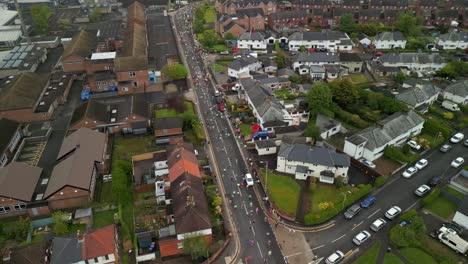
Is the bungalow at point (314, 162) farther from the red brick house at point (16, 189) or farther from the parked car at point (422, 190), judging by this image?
the red brick house at point (16, 189)

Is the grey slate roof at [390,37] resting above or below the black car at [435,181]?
above

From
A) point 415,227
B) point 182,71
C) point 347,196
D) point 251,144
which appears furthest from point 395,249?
point 182,71

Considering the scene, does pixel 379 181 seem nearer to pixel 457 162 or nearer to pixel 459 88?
pixel 457 162

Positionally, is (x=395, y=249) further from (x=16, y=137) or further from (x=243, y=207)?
(x=16, y=137)

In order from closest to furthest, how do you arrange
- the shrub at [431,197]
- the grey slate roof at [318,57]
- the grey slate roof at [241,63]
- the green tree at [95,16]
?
the shrub at [431,197]
the grey slate roof at [241,63]
the grey slate roof at [318,57]
the green tree at [95,16]

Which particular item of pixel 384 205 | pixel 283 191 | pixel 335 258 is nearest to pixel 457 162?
pixel 384 205

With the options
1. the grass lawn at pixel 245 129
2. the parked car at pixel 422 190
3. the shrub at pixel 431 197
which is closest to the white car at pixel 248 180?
the grass lawn at pixel 245 129
